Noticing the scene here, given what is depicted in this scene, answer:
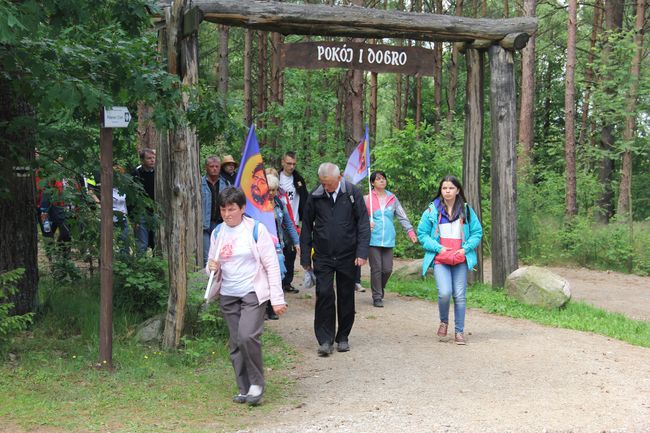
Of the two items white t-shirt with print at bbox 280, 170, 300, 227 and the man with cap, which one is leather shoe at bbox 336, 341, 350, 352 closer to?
the man with cap

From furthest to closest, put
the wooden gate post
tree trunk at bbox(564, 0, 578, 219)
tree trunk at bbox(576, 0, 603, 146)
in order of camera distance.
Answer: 1. tree trunk at bbox(576, 0, 603, 146)
2. tree trunk at bbox(564, 0, 578, 219)
3. the wooden gate post

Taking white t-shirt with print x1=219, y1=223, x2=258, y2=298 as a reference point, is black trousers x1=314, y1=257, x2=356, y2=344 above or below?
below

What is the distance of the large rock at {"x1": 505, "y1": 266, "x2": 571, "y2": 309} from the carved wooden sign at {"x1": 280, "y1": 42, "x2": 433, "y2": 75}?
3.31 m

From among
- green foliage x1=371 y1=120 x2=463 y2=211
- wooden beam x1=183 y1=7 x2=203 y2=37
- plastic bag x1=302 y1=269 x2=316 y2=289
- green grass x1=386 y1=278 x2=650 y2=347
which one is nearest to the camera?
wooden beam x1=183 y1=7 x2=203 y2=37

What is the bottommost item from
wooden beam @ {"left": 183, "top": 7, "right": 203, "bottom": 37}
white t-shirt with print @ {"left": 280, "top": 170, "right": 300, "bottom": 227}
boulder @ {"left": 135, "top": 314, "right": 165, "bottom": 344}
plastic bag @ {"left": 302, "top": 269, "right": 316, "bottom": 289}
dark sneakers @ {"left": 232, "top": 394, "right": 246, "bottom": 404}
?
dark sneakers @ {"left": 232, "top": 394, "right": 246, "bottom": 404}

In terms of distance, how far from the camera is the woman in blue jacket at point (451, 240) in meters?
8.16

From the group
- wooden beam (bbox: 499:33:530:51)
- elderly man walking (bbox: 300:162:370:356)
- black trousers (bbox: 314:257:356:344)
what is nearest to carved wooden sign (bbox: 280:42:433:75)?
wooden beam (bbox: 499:33:530:51)

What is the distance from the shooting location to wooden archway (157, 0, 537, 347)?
7.43 meters

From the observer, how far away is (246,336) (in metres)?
5.95

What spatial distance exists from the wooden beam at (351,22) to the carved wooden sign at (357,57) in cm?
19

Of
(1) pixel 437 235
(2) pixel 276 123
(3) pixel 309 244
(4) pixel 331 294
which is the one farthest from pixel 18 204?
(2) pixel 276 123

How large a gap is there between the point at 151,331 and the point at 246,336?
2279mm

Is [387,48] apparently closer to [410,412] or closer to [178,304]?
Result: [178,304]

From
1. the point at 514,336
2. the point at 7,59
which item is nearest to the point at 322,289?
the point at 514,336
